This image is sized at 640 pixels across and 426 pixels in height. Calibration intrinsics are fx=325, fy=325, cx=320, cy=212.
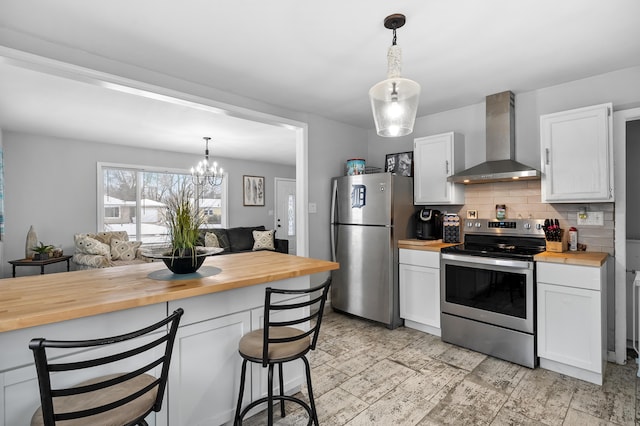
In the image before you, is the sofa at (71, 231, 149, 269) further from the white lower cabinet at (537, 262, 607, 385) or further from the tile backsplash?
the white lower cabinet at (537, 262, 607, 385)

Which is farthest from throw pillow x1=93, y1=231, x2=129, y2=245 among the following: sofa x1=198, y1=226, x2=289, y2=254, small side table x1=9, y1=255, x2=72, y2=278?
sofa x1=198, y1=226, x2=289, y2=254

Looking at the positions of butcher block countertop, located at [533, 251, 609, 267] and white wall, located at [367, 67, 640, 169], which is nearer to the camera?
butcher block countertop, located at [533, 251, 609, 267]

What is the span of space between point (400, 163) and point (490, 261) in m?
1.66

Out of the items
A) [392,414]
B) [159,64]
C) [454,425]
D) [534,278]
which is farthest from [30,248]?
[534,278]

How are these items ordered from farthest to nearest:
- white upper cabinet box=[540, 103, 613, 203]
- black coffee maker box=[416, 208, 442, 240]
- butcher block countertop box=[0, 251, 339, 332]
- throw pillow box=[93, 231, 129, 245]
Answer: throw pillow box=[93, 231, 129, 245] < black coffee maker box=[416, 208, 442, 240] < white upper cabinet box=[540, 103, 613, 203] < butcher block countertop box=[0, 251, 339, 332]

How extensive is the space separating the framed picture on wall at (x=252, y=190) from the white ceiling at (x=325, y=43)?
4141mm

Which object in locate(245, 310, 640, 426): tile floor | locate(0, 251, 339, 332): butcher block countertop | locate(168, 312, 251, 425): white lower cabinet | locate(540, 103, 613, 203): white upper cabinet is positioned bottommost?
locate(245, 310, 640, 426): tile floor

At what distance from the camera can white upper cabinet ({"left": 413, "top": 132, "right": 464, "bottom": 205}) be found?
345cm

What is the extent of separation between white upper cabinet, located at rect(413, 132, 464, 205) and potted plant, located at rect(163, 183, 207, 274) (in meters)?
2.58

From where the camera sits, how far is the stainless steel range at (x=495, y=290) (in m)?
2.61

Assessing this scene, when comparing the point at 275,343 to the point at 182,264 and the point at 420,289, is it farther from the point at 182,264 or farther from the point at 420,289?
the point at 420,289

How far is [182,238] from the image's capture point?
1.78 m

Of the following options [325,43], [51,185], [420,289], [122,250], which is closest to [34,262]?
[122,250]

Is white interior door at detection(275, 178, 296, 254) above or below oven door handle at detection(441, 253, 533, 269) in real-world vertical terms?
above
